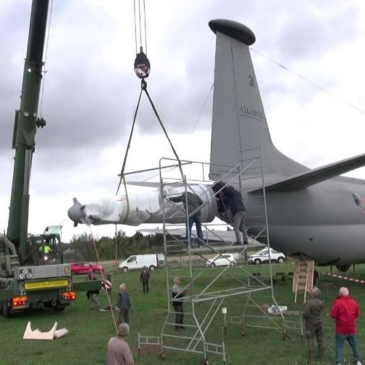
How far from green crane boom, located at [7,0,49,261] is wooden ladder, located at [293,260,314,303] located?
8996 mm

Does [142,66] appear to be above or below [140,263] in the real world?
above

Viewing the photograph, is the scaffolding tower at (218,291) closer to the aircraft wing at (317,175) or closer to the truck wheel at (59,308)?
the aircraft wing at (317,175)

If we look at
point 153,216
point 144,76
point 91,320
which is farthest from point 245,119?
point 91,320

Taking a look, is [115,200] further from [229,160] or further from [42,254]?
[42,254]

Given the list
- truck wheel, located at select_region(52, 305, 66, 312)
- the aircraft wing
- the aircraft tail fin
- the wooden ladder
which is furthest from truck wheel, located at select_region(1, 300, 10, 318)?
the wooden ladder

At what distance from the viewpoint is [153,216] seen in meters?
9.85

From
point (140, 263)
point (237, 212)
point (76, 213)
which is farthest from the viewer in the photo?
point (140, 263)

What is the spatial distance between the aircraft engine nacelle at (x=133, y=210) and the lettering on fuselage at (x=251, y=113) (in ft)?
15.5

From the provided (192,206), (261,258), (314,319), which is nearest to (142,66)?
(192,206)

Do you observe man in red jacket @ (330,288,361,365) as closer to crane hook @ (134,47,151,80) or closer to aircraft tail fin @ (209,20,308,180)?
aircraft tail fin @ (209,20,308,180)

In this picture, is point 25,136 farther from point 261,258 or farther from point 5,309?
point 261,258

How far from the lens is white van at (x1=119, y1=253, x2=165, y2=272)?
1575 inches

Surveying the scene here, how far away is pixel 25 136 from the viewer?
50.5ft

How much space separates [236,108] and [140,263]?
28.3 metres
